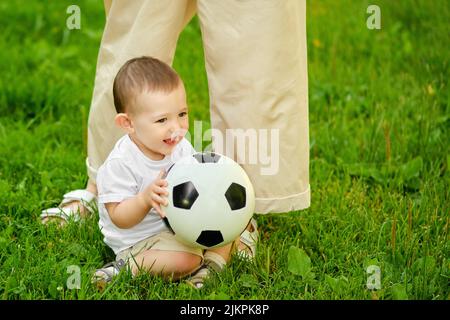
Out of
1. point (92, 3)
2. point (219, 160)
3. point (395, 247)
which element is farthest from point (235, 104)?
point (92, 3)

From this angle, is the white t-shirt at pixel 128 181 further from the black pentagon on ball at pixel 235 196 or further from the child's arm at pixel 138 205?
the black pentagon on ball at pixel 235 196

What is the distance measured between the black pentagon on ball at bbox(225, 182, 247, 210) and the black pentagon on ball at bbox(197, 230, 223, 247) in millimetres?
90

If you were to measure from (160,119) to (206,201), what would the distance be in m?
0.30

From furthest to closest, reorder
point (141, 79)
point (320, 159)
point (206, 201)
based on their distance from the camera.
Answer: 1. point (320, 159)
2. point (141, 79)
3. point (206, 201)

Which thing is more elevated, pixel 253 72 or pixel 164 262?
pixel 253 72

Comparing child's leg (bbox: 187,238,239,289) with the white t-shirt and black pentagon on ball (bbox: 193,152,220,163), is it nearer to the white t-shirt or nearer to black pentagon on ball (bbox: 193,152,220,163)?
the white t-shirt

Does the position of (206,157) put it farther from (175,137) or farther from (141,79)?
(141,79)

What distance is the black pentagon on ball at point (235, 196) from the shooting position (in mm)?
2156

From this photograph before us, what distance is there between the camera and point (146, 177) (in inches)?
92.5

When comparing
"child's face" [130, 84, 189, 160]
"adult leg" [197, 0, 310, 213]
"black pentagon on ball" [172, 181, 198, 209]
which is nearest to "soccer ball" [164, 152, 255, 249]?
"black pentagon on ball" [172, 181, 198, 209]

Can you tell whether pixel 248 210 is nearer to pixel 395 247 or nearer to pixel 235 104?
pixel 235 104

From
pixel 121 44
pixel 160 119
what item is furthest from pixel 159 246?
pixel 121 44

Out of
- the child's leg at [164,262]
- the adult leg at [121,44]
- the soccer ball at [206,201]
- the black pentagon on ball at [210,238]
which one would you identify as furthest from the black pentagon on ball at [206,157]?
the adult leg at [121,44]
